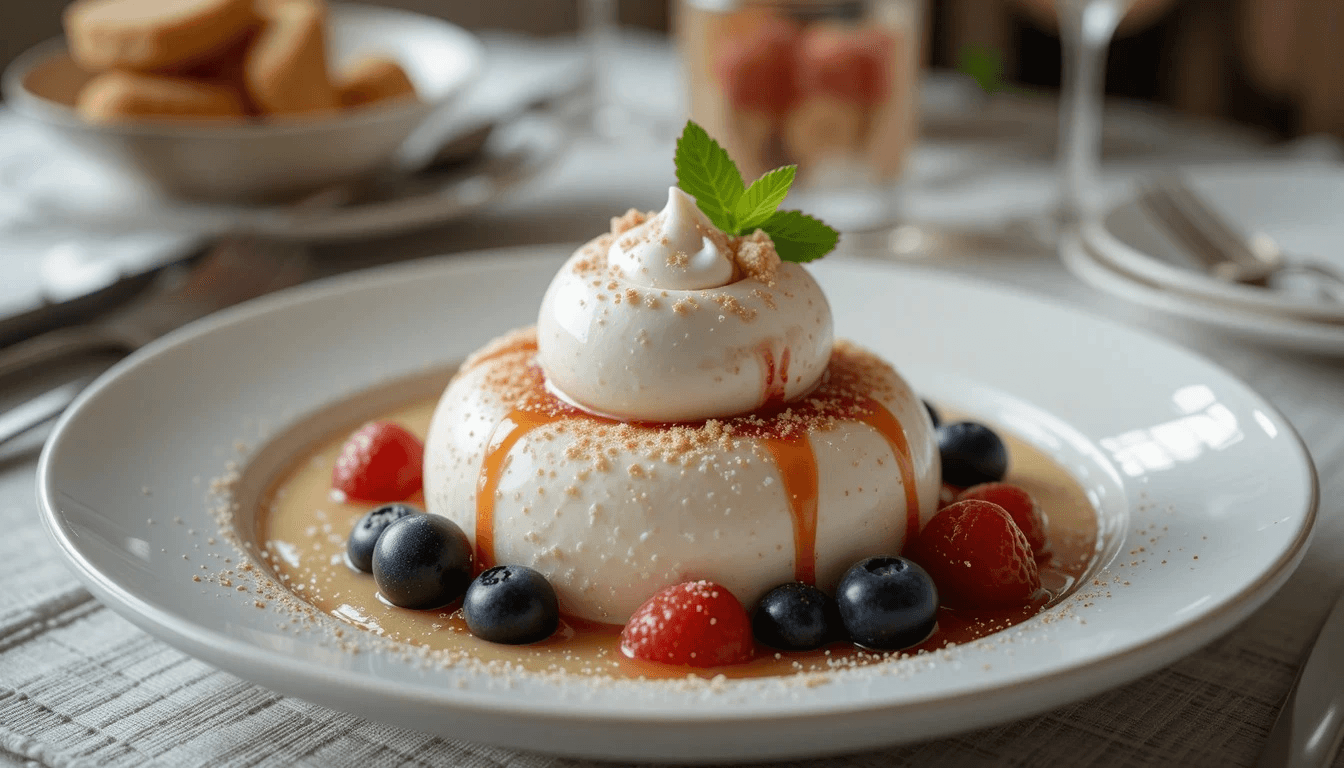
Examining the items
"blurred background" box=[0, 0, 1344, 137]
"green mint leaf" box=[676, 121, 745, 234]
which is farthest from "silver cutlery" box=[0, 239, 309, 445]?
"blurred background" box=[0, 0, 1344, 137]

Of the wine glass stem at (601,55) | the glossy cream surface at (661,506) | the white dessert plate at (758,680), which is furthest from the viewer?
the wine glass stem at (601,55)

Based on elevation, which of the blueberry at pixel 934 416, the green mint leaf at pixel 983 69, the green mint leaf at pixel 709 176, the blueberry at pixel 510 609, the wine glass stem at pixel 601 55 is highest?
the green mint leaf at pixel 709 176

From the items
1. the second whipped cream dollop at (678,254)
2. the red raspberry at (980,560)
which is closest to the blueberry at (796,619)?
the red raspberry at (980,560)

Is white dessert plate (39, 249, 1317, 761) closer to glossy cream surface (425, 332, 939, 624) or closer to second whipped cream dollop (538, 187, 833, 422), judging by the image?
glossy cream surface (425, 332, 939, 624)

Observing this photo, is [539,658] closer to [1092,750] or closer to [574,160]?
[1092,750]

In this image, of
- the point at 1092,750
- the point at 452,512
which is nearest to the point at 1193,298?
the point at 1092,750

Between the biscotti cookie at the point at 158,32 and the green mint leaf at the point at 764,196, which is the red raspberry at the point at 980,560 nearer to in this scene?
the green mint leaf at the point at 764,196
